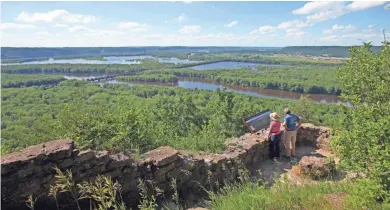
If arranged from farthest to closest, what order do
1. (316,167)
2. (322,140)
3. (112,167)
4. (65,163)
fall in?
(322,140)
(316,167)
(112,167)
(65,163)

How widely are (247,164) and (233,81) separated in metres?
77.4

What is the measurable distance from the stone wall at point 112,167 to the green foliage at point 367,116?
68.3 inches

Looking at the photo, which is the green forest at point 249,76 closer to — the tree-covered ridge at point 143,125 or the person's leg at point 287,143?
the tree-covered ridge at point 143,125

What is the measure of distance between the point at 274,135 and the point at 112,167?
4.35 metres

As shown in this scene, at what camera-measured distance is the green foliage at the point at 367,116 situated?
360 cm

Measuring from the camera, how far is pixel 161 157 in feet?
17.7

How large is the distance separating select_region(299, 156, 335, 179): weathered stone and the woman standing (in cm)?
114

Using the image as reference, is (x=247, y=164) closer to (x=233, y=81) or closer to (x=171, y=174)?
(x=171, y=174)

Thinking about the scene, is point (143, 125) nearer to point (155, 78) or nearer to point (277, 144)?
point (277, 144)

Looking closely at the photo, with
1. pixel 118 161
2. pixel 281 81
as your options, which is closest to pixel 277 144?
pixel 118 161

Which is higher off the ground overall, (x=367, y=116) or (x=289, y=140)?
(x=367, y=116)

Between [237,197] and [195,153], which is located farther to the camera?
[195,153]

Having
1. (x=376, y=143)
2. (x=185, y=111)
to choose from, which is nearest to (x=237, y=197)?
(x=376, y=143)

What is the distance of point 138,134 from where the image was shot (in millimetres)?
6949
